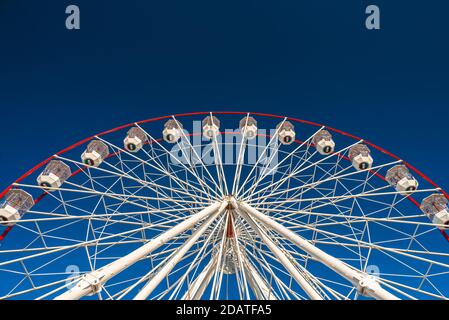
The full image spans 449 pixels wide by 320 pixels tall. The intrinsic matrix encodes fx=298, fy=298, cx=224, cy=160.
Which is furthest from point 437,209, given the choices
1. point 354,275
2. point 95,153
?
point 95,153

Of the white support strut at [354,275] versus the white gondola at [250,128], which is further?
the white gondola at [250,128]

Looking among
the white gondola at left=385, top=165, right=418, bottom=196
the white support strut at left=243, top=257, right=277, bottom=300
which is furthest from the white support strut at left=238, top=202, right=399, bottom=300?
the white gondola at left=385, top=165, right=418, bottom=196

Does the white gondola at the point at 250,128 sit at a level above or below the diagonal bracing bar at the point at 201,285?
above

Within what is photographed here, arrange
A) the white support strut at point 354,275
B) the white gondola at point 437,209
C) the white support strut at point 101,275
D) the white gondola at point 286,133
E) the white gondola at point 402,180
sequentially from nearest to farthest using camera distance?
the white support strut at point 101,275 → the white support strut at point 354,275 → the white gondola at point 437,209 → the white gondola at point 402,180 → the white gondola at point 286,133

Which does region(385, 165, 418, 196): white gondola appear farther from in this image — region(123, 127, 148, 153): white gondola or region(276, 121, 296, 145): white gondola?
region(123, 127, 148, 153): white gondola

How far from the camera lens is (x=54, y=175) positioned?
1420 cm

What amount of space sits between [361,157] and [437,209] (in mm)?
4290

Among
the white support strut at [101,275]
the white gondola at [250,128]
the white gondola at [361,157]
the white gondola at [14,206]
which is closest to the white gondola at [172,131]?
the white gondola at [250,128]

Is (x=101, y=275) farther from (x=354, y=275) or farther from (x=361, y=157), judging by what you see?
(x=361, y=157)

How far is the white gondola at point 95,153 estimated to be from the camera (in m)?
16.1

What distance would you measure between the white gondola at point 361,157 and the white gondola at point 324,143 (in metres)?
1.36

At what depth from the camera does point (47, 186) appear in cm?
1412

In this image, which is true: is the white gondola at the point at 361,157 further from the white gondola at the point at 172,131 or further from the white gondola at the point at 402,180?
the white gondola at the point at 172,131
